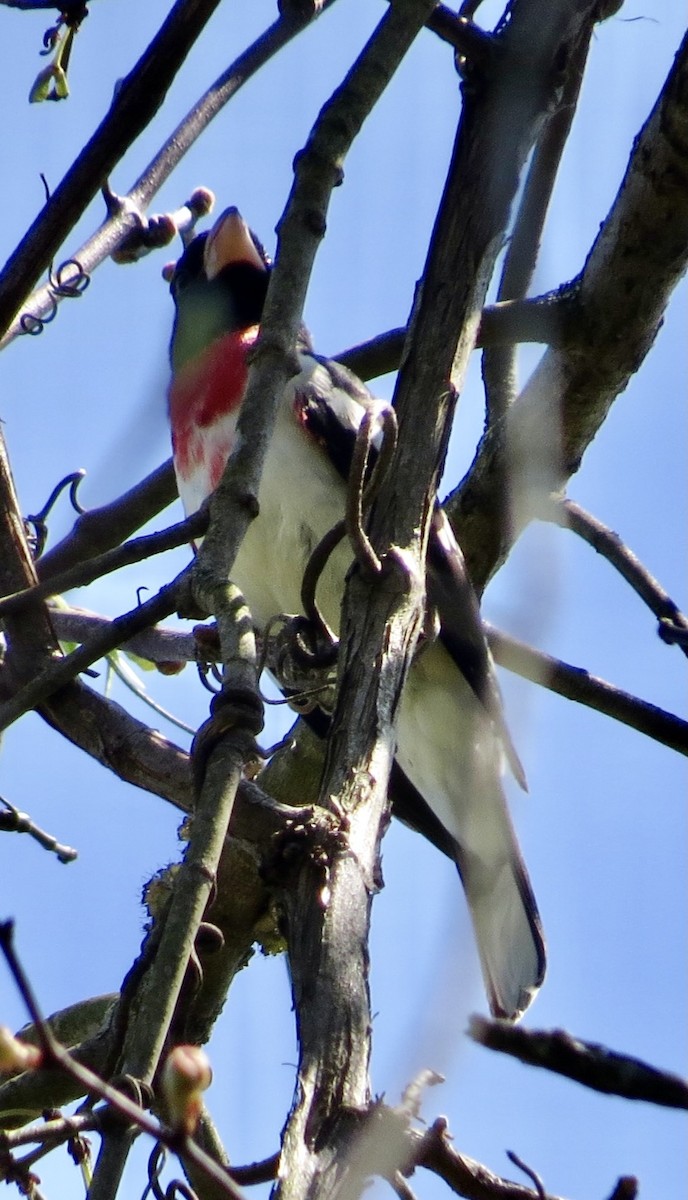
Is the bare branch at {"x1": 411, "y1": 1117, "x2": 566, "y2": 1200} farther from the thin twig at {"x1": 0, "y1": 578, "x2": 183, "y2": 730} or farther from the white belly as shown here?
the white belly

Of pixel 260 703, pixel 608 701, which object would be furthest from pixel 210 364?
pixel 260 703

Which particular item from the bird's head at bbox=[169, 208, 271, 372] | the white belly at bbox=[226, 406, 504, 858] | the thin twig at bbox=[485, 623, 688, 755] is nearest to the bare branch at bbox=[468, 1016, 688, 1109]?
the thin twig at bbox=[485, 623, 688, 755]

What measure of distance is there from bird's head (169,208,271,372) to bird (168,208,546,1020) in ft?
1.18

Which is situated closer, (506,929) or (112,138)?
(112,138)

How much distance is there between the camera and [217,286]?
420cm

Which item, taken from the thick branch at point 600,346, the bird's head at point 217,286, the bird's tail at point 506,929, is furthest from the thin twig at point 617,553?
the bird's head at point 217,286

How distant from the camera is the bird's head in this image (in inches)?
159

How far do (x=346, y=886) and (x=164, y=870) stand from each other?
5.64 ft

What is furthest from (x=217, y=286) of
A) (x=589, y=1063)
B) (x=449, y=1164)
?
(x=589, y=1063)

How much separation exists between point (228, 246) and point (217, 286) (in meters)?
0.14

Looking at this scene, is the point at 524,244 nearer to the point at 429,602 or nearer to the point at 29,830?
the point at 429,602

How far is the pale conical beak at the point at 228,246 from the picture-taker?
423cm

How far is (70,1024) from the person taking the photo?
111 inches

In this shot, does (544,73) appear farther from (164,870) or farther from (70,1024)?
(70,1024)
